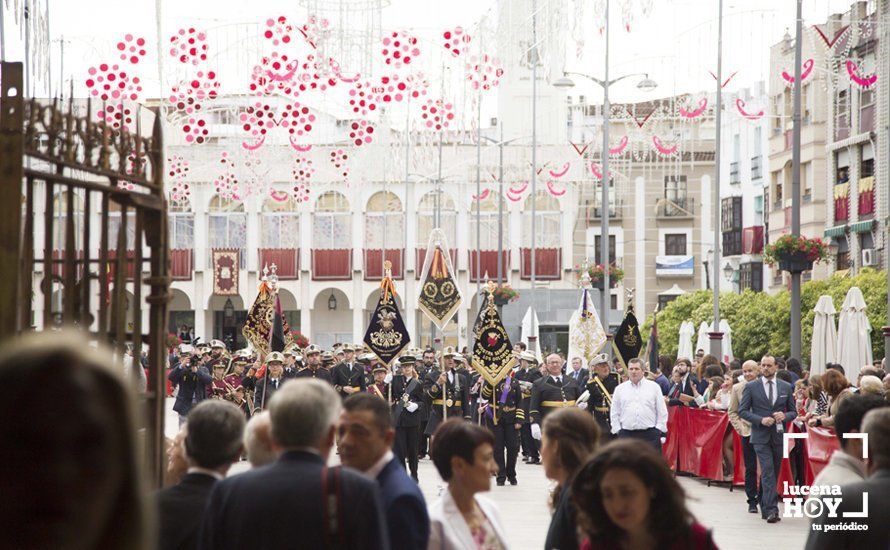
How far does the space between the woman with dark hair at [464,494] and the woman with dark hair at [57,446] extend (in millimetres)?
3671

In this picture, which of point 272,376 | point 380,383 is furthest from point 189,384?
point 380,383

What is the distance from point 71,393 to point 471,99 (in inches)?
1499

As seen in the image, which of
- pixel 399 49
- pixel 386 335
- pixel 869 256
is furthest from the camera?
pixel 869 256

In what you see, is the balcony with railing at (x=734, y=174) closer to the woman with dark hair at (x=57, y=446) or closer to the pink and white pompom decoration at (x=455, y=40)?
the pink and white pompom decoration at (x=455, y=40)

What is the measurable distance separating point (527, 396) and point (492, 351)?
92 centimetres

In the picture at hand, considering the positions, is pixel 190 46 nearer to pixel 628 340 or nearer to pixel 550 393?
pixel 628 340

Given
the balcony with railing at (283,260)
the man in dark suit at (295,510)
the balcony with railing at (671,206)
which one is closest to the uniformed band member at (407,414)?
the man in dark suit at (295,510)

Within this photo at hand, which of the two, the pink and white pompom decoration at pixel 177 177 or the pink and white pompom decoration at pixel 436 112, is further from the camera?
the pink and white pompom decoration at pixel 177 177

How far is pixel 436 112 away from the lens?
1500 inches

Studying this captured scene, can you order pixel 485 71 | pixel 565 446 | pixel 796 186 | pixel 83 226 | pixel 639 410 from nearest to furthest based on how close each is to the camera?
pixel 83 226, pixel 565 446, pixel 639 410, pixel 796 186, pixel 485 71

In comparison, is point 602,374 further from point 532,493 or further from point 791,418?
point 791,418

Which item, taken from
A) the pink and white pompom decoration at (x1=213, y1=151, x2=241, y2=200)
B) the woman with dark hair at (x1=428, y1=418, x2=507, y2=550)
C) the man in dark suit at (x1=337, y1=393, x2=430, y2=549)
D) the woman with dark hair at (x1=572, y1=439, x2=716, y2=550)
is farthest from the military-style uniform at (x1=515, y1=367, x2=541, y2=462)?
Result: the pink and white pompom decoration at (x1=213, y1=151, x2=241, y2=200)

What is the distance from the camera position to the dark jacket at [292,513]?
4402mm

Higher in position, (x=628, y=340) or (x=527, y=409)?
(x=628, y=340)
